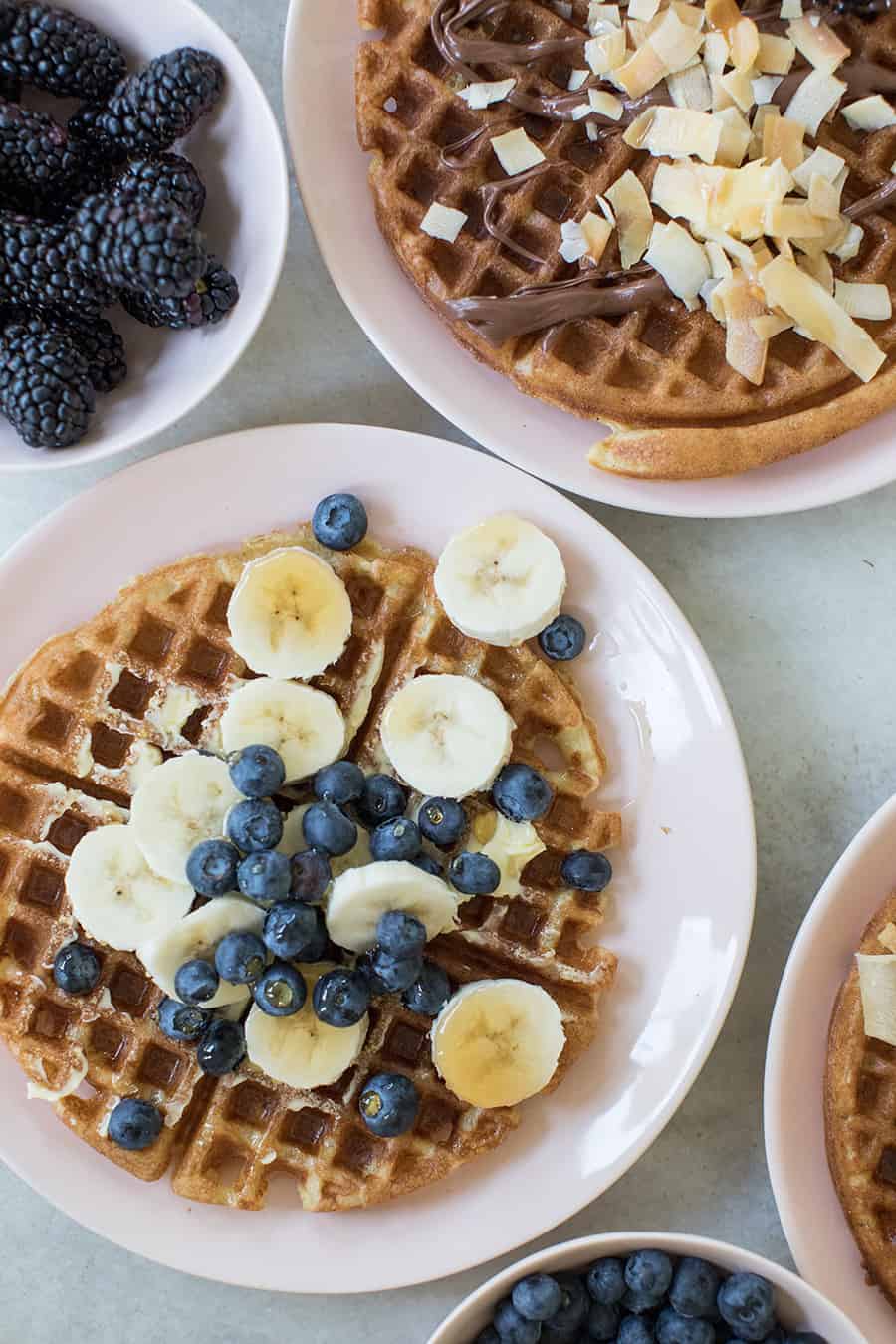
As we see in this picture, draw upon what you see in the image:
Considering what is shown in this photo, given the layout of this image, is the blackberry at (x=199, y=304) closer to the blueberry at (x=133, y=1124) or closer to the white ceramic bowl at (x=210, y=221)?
the white ceramic bowl at (x=210, y=221)

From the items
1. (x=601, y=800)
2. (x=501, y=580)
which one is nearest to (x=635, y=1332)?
(x=601, y=800)

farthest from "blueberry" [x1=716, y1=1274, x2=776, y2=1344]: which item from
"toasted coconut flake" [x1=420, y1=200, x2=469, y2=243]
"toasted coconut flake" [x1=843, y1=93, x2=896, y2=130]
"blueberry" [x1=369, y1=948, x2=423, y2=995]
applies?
"toasted coconut flake" [x1=843, y1=93, x2=896, y2=130]

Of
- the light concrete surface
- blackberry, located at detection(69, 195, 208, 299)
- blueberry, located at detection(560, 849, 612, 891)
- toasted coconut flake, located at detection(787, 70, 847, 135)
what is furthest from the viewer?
the light concrete surface

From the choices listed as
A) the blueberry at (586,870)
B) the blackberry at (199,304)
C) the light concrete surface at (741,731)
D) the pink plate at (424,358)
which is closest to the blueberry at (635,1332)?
the light concrete surface at (741,731)

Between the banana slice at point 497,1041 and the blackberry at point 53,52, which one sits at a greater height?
the blackberry at point 53,52

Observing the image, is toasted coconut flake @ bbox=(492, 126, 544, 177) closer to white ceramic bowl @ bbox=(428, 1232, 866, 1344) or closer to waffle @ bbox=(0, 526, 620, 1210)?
waffle @ bbox=(0, 526, 620, 1210)

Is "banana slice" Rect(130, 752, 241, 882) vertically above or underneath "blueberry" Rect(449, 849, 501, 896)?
underneath
